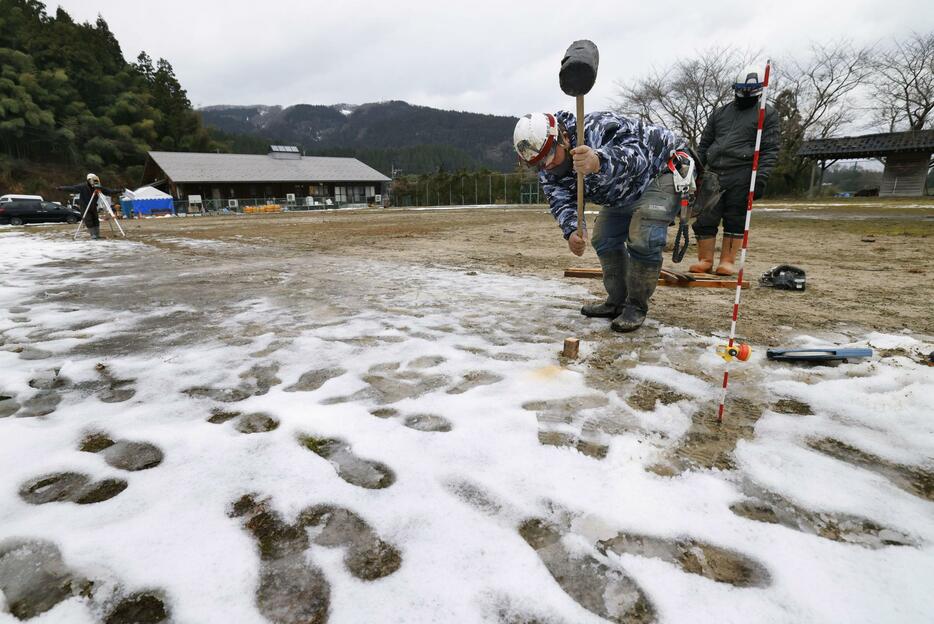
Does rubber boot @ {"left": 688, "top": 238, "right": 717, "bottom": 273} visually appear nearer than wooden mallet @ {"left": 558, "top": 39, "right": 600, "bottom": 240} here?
No

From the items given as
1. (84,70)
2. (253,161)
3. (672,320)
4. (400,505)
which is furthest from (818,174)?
(84,70)

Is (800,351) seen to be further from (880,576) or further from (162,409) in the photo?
(162,409)

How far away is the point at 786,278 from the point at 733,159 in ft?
4.59

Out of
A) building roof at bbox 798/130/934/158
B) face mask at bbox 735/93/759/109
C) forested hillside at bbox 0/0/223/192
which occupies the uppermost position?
forested hillside at bbox 0/0/223/192

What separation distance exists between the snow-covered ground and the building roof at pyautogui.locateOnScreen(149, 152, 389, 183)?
4628cm

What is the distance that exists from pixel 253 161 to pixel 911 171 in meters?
57.7

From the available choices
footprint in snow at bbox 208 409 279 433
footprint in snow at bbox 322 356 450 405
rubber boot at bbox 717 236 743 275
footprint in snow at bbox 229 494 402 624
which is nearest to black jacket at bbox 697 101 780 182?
rubber boot at bbox 717 236 743 275

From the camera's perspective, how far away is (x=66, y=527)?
140 cm

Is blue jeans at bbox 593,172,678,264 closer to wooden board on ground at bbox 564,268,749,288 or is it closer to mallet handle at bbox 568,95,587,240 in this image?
mallet handle at bbox 568,95,587,240

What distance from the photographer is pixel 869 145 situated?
34.0m

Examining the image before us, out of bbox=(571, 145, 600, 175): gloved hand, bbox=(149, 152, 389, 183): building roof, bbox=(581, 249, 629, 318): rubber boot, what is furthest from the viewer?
bbox=(149, 152, 389, 183): building roof

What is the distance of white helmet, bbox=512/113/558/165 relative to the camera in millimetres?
2791

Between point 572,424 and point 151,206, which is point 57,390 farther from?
point 151,206

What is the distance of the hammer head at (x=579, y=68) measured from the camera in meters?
2.76
